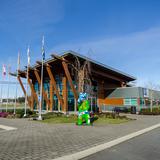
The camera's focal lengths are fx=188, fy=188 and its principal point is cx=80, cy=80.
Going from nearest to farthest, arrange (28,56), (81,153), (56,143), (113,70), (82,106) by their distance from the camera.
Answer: (81,153), (56,143), (82,106), (28,56), (113,70)

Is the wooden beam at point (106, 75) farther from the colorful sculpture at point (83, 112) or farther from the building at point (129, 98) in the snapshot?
the colorful sculpture at point (83, 112)

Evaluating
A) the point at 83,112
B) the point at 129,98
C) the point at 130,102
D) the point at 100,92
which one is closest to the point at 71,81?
the point at 100,92

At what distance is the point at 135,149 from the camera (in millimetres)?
7777

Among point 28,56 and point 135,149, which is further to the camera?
point 28,56

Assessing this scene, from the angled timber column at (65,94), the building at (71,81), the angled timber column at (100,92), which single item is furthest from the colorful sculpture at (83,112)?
the angled timber column at (100,92)

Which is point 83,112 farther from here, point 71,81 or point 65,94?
point 65,94

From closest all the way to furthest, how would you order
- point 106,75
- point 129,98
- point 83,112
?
point 83,112 < point 129,98 < point 106,75

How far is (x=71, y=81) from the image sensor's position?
104 ft

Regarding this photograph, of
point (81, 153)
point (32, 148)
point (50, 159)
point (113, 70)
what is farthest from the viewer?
point (113, 70)

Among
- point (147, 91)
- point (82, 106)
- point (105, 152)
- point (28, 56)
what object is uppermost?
point (28, 56)

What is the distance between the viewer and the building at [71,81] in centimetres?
3000

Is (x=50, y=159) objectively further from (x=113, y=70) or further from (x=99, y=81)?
(x=99, y=81)

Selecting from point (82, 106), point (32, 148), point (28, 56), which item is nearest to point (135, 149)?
point (32, 148)

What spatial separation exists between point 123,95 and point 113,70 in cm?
641
